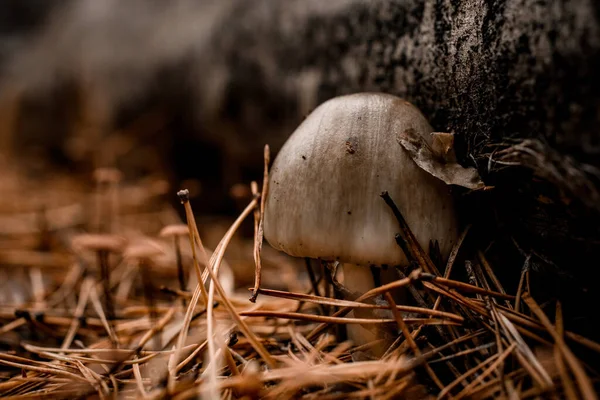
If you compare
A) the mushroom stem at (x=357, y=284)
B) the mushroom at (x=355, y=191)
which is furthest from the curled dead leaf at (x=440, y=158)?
the mushroom stem at (x=357, y=284)

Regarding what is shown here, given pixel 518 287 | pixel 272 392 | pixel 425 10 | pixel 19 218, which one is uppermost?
pixel 425 10

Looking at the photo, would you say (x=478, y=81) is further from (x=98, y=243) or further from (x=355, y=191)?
(x=98, y=243)

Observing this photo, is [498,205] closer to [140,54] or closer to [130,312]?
[130,312]

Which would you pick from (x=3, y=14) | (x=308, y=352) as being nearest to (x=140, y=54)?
(x=308, y=352)

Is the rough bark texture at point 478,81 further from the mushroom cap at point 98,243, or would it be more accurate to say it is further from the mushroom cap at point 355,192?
the mushroom cap at point 98,243

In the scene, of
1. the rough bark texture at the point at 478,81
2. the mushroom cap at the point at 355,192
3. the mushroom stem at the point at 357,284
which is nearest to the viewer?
the rough bark texture at the point at 478,81

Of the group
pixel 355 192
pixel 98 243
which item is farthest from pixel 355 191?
pixel 98 243

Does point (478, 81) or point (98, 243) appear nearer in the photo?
point (478, 81)
